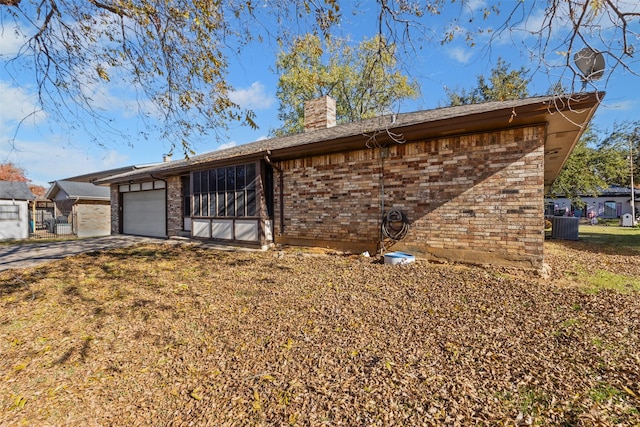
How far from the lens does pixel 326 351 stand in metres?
3.18

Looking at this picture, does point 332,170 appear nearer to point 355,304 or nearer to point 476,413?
point 355,304

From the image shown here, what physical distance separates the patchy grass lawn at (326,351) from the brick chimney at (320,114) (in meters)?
7.95

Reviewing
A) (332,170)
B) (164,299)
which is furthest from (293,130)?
(164,299)

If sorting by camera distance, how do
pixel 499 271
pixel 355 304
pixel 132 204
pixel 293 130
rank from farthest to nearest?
pixel 293 130 < pixel 132 204 < pixel 499 271 < pixel 355 304

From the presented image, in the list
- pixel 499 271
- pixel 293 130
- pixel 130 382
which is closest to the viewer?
pixel 130 382

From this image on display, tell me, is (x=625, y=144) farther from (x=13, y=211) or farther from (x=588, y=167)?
(x=13, y=211)

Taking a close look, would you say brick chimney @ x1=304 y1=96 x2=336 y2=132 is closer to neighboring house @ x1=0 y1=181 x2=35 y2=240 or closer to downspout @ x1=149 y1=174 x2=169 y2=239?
downspout @ x1=149 y1=174 x2=169 y2=239

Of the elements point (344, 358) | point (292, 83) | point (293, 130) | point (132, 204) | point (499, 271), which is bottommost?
point (344, 358)

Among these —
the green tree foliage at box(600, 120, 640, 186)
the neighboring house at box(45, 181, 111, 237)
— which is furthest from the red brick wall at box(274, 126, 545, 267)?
the neighboring house at box(45, 181, 111, 237)

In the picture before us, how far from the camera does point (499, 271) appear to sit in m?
5.53

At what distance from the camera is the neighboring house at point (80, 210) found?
18828 mm

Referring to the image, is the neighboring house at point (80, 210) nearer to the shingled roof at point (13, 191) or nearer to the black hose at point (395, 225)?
the shingled roof at point (13, 191)

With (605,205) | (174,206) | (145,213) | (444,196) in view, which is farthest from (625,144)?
(145,213)

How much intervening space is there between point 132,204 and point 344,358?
15310 millimetres
